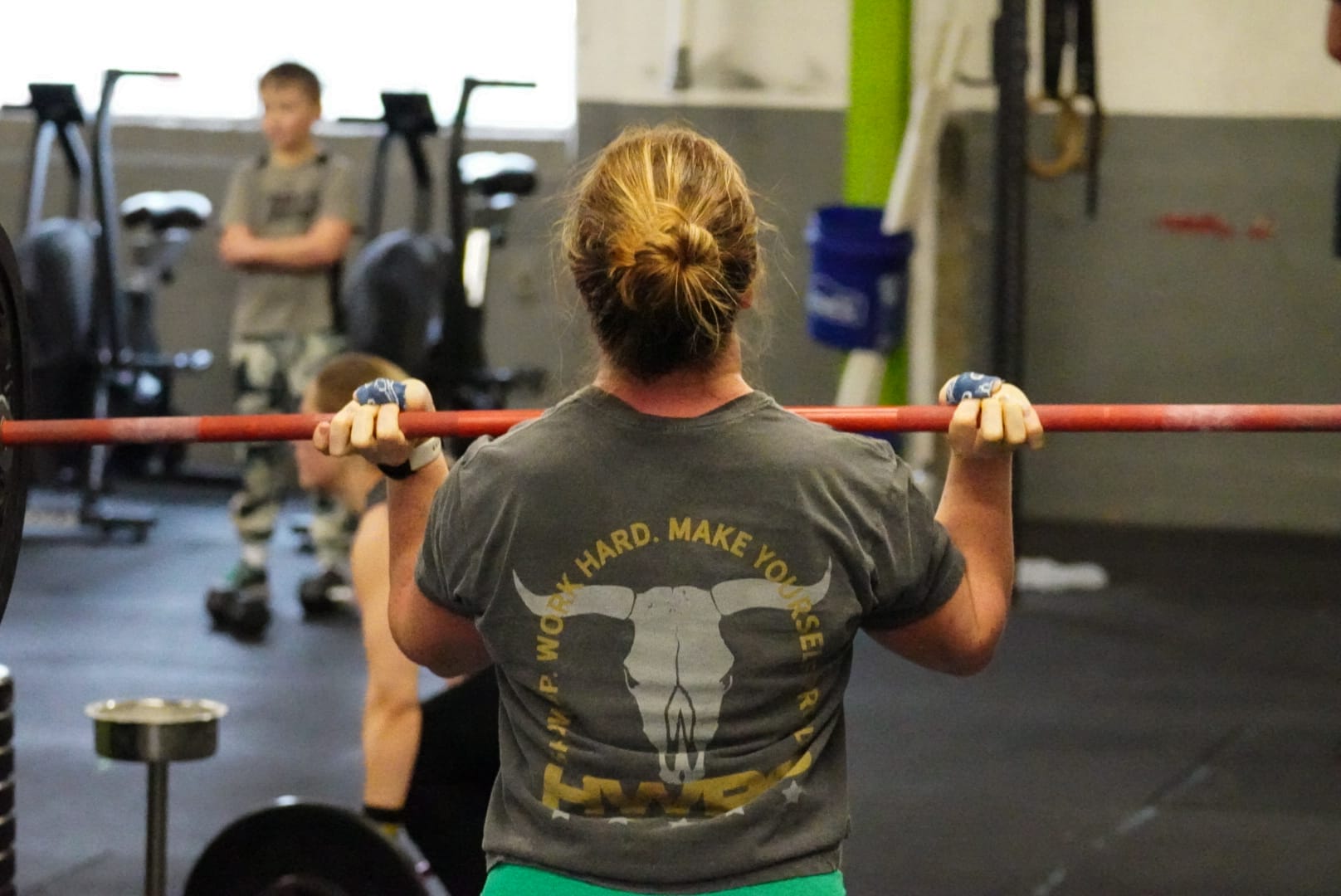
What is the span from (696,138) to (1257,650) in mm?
3170

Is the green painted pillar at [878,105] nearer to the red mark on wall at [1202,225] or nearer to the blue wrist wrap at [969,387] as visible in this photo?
the red mark on wall at [1202,225]

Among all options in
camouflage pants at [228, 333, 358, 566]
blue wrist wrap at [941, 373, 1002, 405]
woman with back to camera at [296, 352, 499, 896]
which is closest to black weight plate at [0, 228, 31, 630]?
woman with back to camera at [296, 352, 499, 896]

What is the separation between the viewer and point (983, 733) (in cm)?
320

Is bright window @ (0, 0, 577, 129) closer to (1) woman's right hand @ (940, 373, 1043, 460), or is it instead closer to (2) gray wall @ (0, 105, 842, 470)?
(2) gray wall @ (0, 105, 842, 470)

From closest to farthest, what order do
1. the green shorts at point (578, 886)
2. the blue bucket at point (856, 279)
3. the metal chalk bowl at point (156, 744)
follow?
the green shorts at point (578, 886), the metal chalk bowl at point (156, 744), the blue bucket at point (856, 279)

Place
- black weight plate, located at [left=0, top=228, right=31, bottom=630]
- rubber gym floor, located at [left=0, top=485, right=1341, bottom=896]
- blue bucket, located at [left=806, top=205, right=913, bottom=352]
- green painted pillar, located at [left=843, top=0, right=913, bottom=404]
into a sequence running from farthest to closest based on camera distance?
1. green painted pillar, located at [left=843, top=0, right=913, bottom=404]
2. blue bucket, located at [left=806, top=205, right=913, bottom=352]
3. rubber gym floor, located at [left=0, top=485, right=1341, bottom=896]
4. black weight plate, located at [left=0, top=228, right=31, bottom=630]

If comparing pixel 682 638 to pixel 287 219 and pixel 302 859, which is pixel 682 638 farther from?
pixel 287 219

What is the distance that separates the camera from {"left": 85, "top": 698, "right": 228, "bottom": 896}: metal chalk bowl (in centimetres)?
181

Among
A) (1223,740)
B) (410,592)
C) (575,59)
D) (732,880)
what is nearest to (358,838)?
(410,592)

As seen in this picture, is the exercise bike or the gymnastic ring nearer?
the gymnastic ring

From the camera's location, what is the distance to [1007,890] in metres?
2.37

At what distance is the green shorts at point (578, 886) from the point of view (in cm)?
107

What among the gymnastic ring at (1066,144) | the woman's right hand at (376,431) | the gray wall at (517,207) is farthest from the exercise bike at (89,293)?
the woman's right hand at (376,431)

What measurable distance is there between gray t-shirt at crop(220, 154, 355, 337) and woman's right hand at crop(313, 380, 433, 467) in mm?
2796
